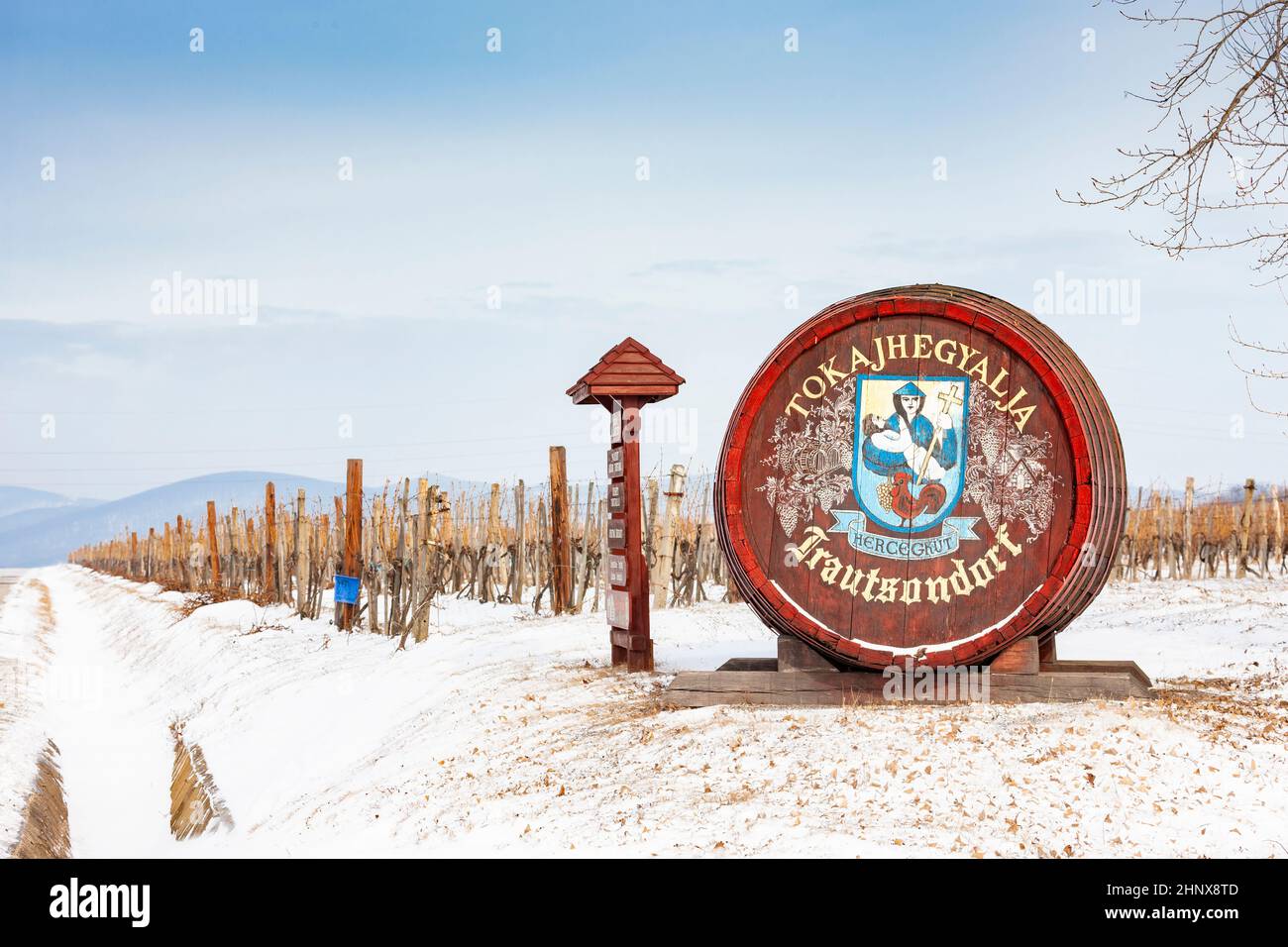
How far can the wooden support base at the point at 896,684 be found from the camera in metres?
7.29

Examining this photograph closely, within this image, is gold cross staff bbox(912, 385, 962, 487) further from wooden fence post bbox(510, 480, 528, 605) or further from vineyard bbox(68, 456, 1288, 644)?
wooden fence post bbox(510, 480, 528, 605)

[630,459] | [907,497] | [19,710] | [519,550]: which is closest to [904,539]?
[907,497]

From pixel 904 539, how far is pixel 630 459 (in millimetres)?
2754

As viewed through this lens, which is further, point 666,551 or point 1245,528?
point 1245,528

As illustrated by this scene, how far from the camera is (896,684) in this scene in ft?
24.1

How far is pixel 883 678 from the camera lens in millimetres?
7410

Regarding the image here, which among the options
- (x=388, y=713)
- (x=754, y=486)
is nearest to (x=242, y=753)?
(x=388, y=713)

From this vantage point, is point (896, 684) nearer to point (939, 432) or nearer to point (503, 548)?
point (939, 432)

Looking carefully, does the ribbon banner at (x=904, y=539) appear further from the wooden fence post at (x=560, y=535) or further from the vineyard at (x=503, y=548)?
the wooden fence post at (x=560, y=535)

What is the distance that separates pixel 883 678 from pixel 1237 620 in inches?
296

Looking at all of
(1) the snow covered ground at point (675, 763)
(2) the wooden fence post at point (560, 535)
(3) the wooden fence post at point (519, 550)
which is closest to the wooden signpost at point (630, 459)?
(1) the snow covered ground at point (675, 763)

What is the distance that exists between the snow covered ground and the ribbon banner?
0.88m

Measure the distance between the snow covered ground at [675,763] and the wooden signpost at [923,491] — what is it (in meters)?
0.46

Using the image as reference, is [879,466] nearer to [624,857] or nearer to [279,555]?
[624,857]
